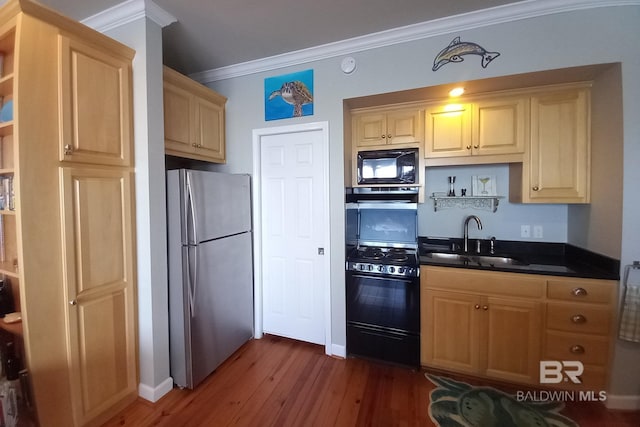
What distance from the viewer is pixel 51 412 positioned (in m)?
1.38

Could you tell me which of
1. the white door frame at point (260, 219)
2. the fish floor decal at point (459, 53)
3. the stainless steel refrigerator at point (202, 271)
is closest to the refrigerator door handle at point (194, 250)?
the stainless steel refrigerator at point (202, 271)

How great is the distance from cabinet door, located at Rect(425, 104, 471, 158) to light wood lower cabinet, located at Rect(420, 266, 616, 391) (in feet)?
3.28

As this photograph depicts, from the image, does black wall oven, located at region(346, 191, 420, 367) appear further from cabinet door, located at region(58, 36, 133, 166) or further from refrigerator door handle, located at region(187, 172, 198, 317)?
cabinet door, located at region(58, 36, 133, 166)

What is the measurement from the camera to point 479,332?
1947mm

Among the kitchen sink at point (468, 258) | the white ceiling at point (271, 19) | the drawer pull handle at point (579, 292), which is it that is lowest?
the drawer pull handle at point (579, 292)

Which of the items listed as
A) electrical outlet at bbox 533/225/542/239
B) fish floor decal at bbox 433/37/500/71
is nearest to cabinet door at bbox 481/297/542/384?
electrical outlet at bbox 533/225/542/239

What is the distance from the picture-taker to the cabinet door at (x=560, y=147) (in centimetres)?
192

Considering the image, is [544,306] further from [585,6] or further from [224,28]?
[224,28]

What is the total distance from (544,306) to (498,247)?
66cm

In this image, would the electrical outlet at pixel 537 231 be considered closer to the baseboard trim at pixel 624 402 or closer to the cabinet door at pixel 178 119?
the baseboard trim at pixel 624 402

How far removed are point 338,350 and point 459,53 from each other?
2.62 metres

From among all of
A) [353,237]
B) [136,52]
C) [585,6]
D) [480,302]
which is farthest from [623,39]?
[136,52]

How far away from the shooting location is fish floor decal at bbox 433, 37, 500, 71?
1.84 meters

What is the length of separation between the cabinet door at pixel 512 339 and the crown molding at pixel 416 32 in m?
2.00
